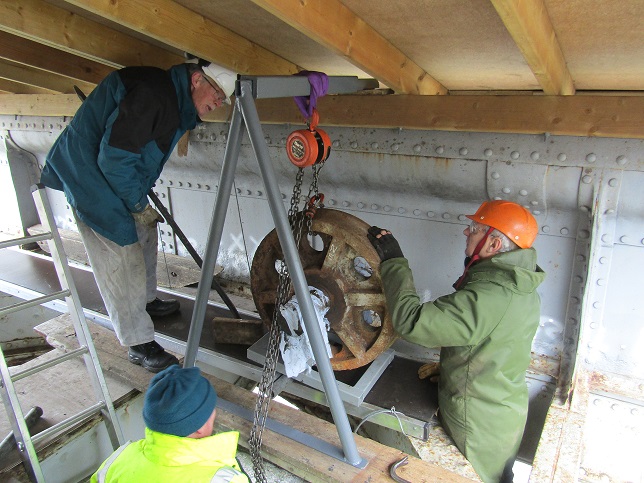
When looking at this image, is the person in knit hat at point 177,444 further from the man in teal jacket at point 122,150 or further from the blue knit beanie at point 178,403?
the man in teal jacket at point 122,150

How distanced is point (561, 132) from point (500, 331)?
1159mm

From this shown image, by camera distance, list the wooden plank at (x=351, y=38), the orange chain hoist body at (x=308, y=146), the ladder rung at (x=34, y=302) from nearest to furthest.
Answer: the wooden plank at (x=351, y=38) → the orange chain hoist body at (x=308, y=146) → the ladder rung at (x=34, y=302)

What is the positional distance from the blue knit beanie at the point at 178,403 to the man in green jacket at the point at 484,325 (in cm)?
109

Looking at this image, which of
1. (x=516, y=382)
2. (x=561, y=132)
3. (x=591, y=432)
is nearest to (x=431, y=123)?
(x=561, y=132)

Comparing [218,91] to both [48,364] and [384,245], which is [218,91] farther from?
[48,364]

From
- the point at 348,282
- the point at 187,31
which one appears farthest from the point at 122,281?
the point at 187,31

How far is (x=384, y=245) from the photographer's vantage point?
2469mm

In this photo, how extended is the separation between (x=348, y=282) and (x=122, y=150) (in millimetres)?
1455

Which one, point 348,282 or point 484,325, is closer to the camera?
point 484,325

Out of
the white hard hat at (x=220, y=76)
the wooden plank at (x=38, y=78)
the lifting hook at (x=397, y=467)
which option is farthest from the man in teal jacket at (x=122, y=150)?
the wooden plank at (x=38, y=78)

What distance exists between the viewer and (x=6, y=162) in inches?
237

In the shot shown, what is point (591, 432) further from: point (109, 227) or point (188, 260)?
point (188, 260)

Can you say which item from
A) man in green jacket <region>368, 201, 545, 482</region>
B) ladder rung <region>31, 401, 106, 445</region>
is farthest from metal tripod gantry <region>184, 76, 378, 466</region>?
ladder rung <region>31, 401, 106, 445</region>

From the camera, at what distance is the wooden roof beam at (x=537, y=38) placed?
1.68 m
